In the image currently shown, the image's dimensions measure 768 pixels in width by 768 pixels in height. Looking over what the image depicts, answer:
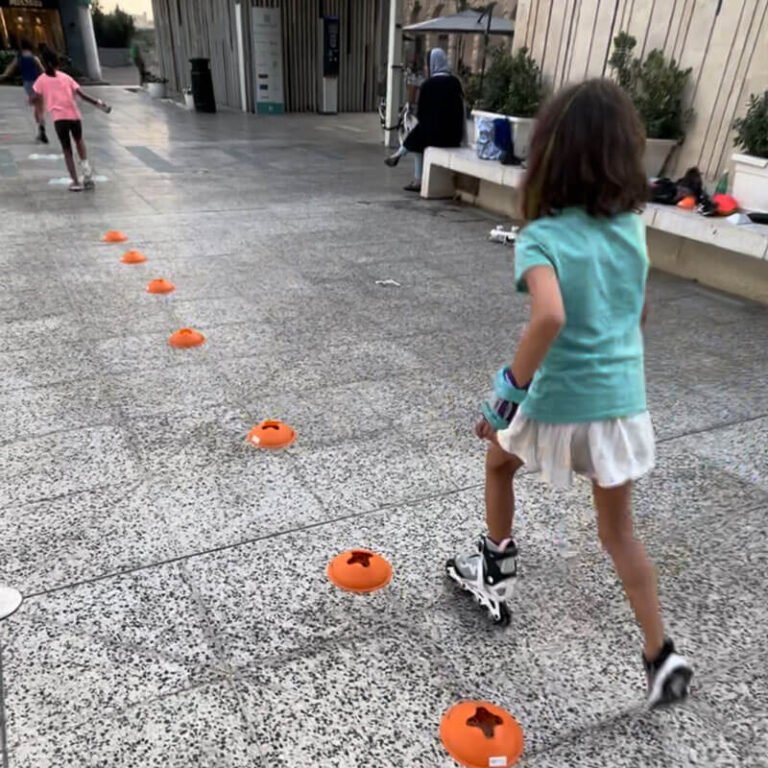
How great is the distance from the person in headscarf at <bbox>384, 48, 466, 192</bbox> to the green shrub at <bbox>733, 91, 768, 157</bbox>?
3884mm

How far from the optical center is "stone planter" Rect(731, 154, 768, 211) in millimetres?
5459

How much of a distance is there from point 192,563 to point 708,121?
6.16m

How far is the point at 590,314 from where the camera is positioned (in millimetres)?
1684

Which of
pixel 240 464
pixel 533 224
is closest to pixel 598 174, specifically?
pixel 533 224

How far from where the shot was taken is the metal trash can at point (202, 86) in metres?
18.6

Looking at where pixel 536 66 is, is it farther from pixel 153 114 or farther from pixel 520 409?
pixel 153 114

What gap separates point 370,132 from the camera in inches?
627

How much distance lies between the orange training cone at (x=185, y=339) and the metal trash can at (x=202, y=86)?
1663 centimetres

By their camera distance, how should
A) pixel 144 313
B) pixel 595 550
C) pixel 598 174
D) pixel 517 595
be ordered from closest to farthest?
pixel 598 174
pixel 517 595
pixel 595 550
pixel 144 313

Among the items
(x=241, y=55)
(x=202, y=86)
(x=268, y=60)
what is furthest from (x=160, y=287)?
(x=241, y=55)


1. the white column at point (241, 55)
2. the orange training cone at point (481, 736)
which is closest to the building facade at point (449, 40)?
the white column at point (241, 55)

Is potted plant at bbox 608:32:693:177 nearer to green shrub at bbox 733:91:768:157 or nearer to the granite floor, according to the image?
green shrub at bbox 733:91:768:157

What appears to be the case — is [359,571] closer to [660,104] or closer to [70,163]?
[660,104]

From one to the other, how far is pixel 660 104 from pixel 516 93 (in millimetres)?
2045
